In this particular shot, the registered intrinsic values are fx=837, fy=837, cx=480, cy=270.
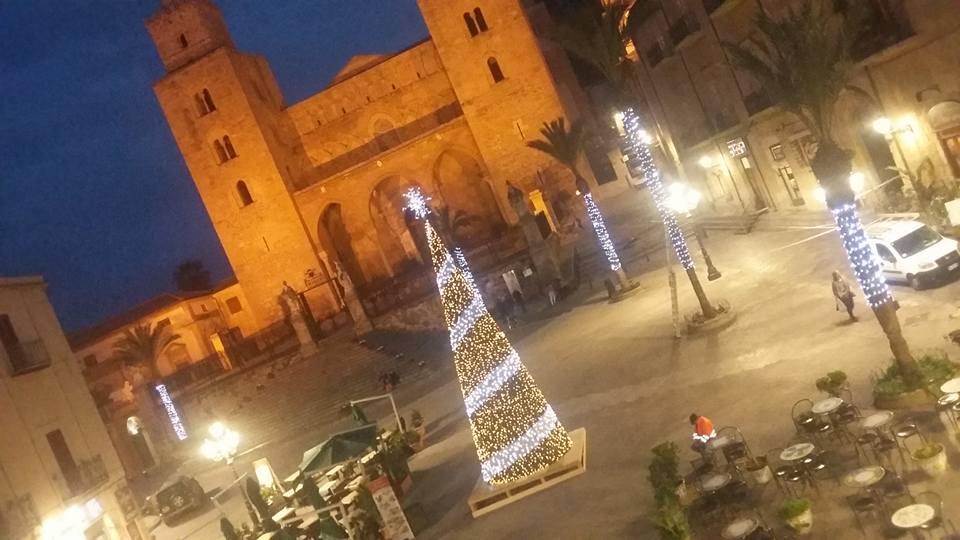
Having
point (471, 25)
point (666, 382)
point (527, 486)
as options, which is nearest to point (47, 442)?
point (527, 486)

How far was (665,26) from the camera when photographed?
32031 millimetres

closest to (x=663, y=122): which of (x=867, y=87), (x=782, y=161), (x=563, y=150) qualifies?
(x=563, y=150)

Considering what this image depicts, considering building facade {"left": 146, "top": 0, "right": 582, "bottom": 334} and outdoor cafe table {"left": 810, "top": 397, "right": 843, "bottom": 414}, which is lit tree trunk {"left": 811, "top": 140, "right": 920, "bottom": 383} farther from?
building facade {"left": 146, "top": 0, "right": 582, "bottom": 334}

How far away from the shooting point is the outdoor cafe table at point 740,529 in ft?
28.5

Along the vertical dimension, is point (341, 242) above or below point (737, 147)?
above

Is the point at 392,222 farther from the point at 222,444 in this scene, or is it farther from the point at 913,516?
the point at 913,516

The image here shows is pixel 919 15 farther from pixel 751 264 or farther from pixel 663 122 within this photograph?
pixel 663 122

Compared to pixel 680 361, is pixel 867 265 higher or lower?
higher

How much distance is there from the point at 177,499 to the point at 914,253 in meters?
20.7

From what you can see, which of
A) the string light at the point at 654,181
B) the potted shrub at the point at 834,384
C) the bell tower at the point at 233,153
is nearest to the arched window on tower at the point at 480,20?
the bell tower at the point at 233,153

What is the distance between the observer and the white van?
15.2 m

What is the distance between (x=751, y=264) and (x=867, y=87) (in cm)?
536

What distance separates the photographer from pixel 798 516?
883cm

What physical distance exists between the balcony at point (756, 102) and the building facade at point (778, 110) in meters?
0.04
